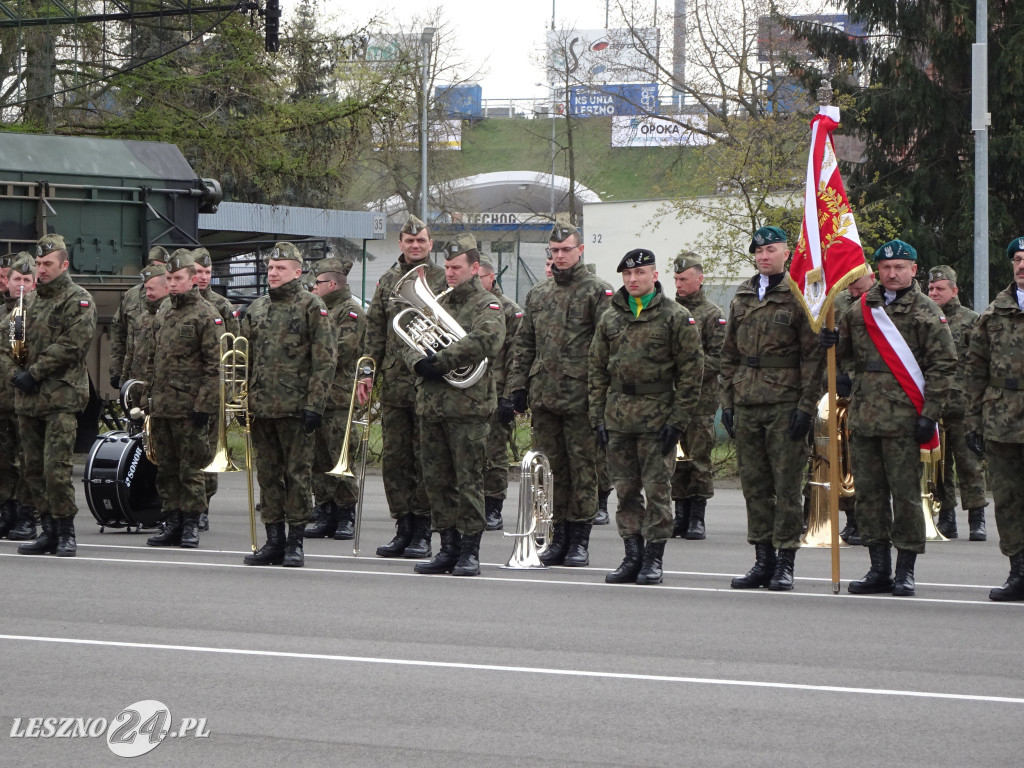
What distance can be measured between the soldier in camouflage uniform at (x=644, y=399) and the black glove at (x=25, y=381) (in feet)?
13.5

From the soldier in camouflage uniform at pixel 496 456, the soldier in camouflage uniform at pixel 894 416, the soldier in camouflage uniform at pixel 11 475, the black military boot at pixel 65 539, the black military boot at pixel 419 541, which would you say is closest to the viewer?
the soldier in camouflage uniform at pixel 894 416

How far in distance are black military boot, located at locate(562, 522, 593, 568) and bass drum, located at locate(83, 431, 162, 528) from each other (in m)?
3.76

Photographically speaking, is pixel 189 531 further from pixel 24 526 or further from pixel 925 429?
pixel 925 429

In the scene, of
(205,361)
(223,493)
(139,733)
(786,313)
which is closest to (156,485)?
(205,361)

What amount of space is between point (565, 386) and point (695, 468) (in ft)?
7.95

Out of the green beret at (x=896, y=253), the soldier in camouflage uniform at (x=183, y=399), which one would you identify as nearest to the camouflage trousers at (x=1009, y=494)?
the green beret at (x=896, y=253)

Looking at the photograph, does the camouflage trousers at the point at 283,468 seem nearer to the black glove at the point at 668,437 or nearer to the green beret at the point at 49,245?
the green beret at the point at 49,245

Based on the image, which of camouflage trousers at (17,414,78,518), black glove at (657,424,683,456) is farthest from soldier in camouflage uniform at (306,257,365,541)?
black glove at (657,424,683,456)

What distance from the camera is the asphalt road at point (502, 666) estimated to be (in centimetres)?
612

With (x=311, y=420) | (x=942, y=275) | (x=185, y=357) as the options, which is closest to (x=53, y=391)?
(x=185, y=357)

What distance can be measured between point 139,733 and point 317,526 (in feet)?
22.4

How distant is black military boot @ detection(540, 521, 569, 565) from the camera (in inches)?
445

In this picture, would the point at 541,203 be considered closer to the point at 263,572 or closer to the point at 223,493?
the point at 223,493

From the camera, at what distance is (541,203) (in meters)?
73.9
